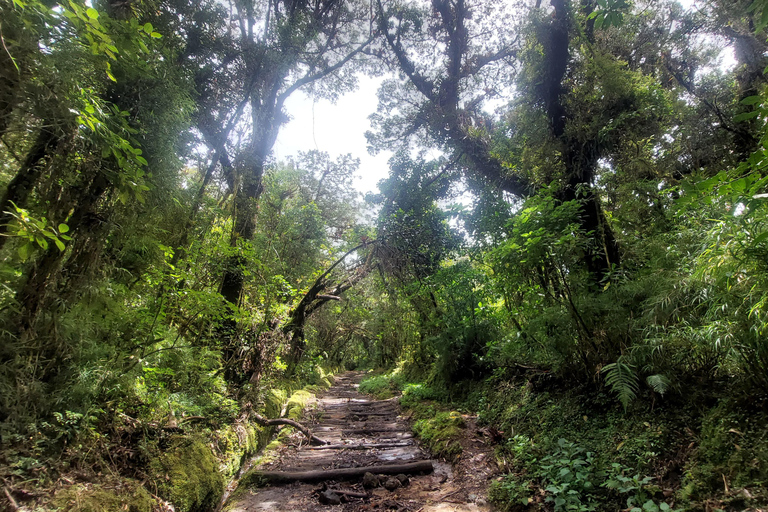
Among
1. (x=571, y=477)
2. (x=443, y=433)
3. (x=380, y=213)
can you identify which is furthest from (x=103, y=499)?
(x=380, y=213)

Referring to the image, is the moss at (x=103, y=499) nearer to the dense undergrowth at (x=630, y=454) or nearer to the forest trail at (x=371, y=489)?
the forest trail at (x=371, y=489)

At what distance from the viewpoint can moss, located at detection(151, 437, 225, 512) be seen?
2.50 metres

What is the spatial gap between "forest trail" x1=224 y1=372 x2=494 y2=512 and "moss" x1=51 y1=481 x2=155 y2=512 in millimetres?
1109

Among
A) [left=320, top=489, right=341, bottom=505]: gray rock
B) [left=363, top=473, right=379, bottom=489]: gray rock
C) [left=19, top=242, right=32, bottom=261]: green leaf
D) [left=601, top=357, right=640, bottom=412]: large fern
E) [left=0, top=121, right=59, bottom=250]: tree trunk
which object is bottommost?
[left=320, top=489, right=341, bottom=505]: gray rock

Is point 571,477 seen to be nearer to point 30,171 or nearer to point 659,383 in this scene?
point 659,383

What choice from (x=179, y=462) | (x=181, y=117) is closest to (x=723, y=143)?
(x=181, y=117)

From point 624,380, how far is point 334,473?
10.6 ft

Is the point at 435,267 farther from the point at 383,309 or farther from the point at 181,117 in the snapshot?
the point at 181,117

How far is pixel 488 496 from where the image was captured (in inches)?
114

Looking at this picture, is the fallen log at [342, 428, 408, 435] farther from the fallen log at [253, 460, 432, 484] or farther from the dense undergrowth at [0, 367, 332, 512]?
the dense undergrowth at [0, 367, 332, 512]

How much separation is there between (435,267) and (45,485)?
6.93m

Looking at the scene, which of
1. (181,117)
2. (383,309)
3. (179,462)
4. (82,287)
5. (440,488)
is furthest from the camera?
(383,309)

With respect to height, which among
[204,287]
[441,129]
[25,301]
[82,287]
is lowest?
[25,301]

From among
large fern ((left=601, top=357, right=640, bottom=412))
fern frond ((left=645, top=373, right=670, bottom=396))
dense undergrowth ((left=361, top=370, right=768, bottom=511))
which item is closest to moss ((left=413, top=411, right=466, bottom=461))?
dense undergrowth ((left=361, top=370, right=768, bottom=511))
